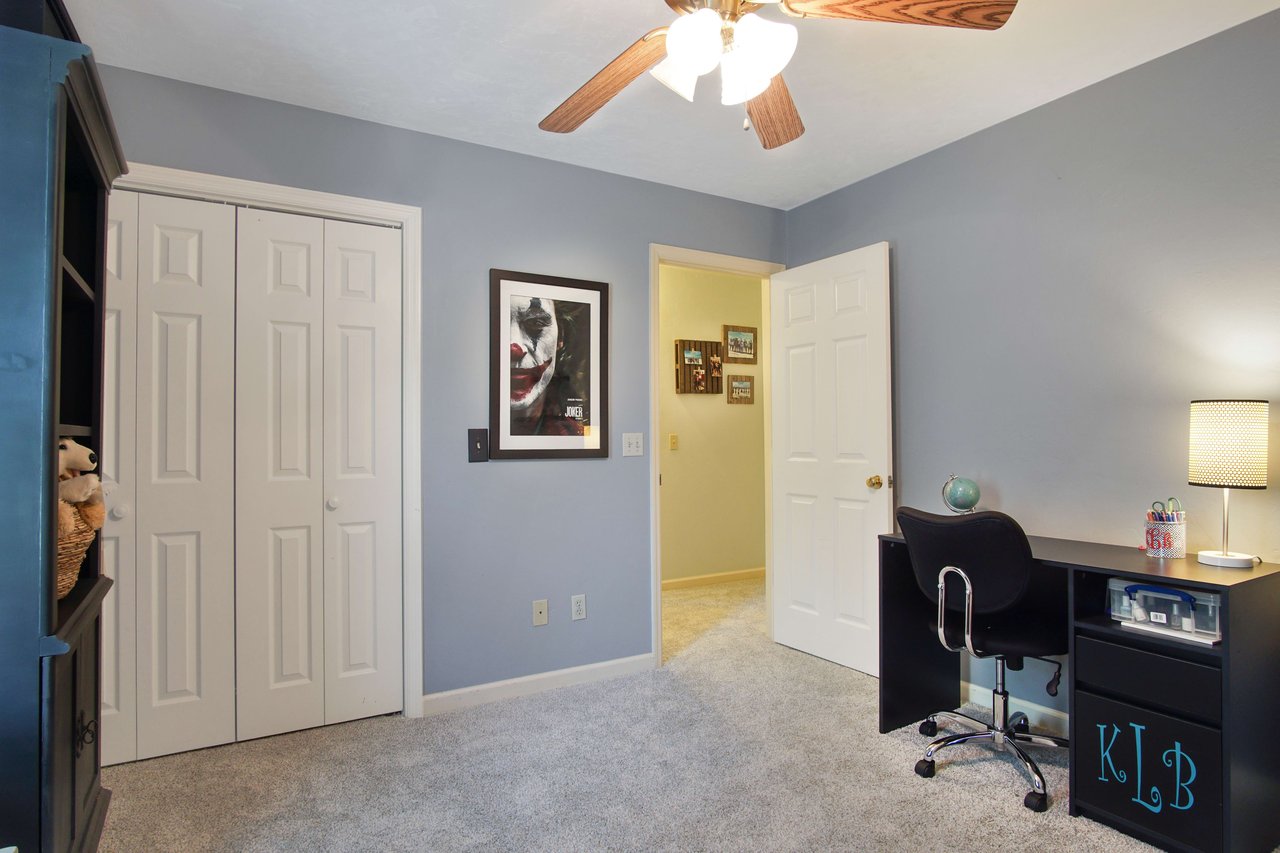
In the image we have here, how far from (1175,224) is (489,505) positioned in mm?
2695

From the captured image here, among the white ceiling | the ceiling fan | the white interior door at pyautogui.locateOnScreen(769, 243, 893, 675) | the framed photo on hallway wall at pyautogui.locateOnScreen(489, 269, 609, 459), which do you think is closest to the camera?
the ceiling fan

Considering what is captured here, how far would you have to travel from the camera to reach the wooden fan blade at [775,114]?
1808mm

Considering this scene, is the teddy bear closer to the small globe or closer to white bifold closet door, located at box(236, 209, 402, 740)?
white bifold closet door, located at box(236, 209, 402, 740)

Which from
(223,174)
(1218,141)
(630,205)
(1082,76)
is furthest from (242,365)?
(1218,141)

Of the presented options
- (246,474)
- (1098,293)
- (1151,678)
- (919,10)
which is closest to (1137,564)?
(1151,678)

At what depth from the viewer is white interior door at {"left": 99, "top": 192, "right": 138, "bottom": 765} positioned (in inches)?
93.0

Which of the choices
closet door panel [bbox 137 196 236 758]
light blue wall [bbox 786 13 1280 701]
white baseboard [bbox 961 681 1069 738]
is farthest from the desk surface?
closet door panel [bbox 137 196 236 758]

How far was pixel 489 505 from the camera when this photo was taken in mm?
3020

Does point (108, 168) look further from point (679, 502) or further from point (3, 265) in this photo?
point (679, 502)

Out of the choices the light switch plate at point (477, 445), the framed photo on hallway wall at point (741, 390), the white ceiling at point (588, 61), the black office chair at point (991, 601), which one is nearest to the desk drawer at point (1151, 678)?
the black office chair at point (991, 601)

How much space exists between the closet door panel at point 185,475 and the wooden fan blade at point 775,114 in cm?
189

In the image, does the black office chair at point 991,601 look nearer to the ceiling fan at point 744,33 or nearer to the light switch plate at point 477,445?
the ceiling fan at point 744,33

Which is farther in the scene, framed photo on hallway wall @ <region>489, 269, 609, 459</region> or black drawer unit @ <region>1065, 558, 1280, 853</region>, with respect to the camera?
framed photo on hallway wall @ <region>489, 269, 609, 459</region>

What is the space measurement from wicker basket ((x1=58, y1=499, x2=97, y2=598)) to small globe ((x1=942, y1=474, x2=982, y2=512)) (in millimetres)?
2664
